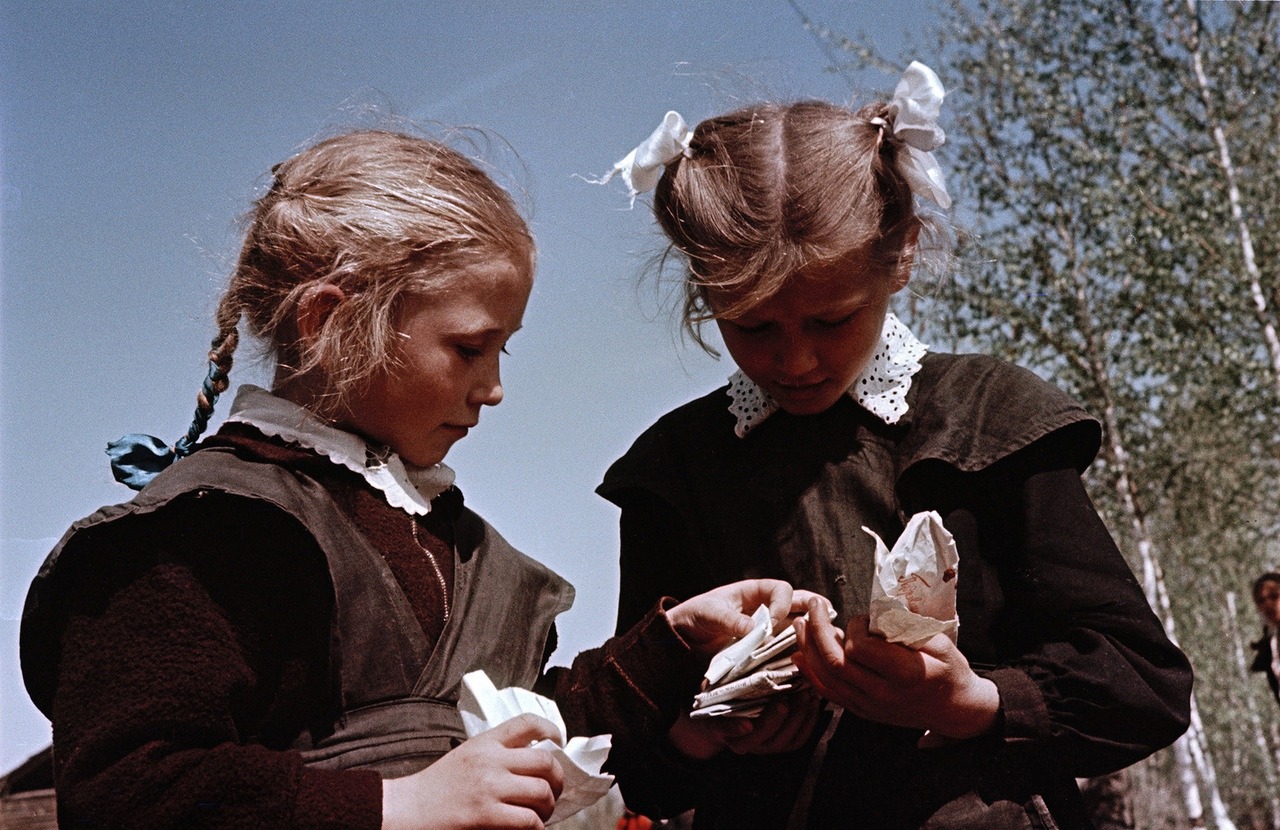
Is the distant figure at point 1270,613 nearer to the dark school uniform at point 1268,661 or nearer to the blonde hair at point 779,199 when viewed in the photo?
the dark school uniform at point 1268,661

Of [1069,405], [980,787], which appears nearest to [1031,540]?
[1069,405]

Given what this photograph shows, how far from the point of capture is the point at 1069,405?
1933 millimetres

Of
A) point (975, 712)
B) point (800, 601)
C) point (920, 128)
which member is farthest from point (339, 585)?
point (920, 128)

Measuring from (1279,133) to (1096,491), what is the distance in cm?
394

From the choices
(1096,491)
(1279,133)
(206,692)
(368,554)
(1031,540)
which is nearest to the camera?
(206,692)

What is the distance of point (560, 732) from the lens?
1581mm

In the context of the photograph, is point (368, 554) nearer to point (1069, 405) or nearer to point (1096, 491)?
point (1069, 405)

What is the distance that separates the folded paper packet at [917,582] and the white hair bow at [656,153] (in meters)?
0.98

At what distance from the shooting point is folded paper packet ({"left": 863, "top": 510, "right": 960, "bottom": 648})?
57.8 inches

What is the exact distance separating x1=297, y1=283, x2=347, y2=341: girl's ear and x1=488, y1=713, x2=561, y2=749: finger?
0.70m

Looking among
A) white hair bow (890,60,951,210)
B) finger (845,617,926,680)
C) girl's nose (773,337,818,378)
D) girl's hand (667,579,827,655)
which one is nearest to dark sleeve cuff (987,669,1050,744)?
finger (845,617,926,680)

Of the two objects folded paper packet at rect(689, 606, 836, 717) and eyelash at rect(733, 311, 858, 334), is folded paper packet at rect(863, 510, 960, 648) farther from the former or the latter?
eyelash at rect(733, 311, 858, 334)

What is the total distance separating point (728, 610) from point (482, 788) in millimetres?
548

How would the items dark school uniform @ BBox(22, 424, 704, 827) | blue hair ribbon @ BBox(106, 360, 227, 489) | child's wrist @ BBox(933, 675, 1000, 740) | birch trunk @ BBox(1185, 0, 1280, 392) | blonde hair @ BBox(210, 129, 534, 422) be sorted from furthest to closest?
1. birch trunk @ BBox(1185, 0, 1280, 392)
2. blue hair ribbon @ BBox(106, 360, 227, 489)
3. blonde hair @ BBox(210, 129, 534, 422)
4. child's wrist @ BBox(933, 675, 1000, 740)
5. dark school uniform @ BBox(22, 424, 704, 827)
